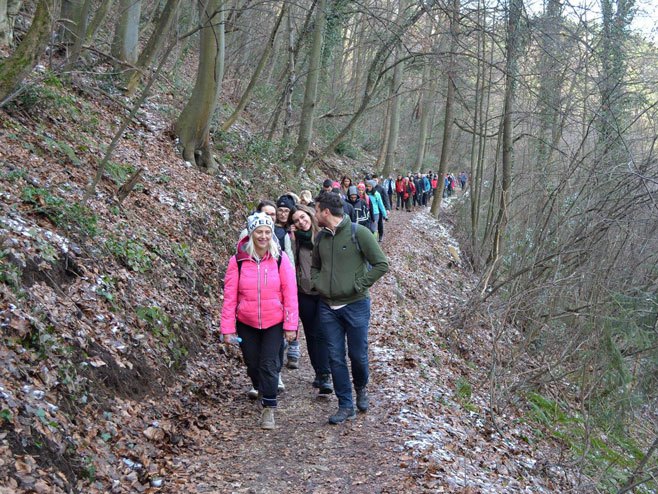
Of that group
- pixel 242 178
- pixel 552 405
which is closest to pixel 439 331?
pixel 552 405

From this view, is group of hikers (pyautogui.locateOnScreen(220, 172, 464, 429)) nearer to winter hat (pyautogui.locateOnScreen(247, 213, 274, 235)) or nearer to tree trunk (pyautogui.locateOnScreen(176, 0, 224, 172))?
→ winter hat (pyautogui.locateOnScreen(247, 213, 274, 235))

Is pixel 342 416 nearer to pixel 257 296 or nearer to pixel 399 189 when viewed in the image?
pixel 257 296

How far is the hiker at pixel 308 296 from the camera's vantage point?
7.12 meters

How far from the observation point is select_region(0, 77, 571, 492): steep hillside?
16.1ft

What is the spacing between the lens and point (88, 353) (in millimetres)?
5617

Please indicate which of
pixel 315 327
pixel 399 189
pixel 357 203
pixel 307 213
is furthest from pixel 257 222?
pixel 399 189

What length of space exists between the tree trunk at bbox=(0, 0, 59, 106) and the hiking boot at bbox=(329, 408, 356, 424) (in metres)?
5.71

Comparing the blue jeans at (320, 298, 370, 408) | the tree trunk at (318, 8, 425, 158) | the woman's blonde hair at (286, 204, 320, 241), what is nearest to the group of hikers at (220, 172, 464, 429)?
the blue jeans at (320, 298, 370, 408)

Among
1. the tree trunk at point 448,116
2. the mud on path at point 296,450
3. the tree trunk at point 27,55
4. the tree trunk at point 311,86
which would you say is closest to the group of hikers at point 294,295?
the mud on path at point 296,450

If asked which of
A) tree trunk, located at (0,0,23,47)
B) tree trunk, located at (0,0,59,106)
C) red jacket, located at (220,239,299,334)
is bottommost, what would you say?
red jacket, located at (220,239,299,334)

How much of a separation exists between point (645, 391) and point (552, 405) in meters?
2.55

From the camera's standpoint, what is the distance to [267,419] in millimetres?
6230

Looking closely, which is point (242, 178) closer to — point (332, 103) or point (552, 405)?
point (552, 405)

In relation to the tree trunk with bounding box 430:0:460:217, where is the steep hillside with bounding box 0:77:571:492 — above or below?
below
